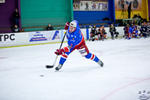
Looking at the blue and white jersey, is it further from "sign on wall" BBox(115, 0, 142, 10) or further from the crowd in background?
"sign on wall" BBox(115, 0, 142, 10)

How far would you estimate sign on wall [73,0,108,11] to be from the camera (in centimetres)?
1541

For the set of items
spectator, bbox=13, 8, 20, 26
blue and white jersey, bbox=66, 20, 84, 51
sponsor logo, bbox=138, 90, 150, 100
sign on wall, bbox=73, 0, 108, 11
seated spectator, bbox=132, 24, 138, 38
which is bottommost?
sponsor logo, bbox=138, 90, 150, 100

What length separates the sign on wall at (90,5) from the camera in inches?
607

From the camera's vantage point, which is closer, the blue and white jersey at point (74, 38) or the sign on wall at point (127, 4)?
the blue and white jersey at point (74, 38)

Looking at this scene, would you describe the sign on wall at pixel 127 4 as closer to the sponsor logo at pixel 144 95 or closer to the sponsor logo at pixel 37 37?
the sponsor logo at pixel 37 37

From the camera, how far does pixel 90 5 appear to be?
52.8ft

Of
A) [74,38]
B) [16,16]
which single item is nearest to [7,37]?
[16,16]

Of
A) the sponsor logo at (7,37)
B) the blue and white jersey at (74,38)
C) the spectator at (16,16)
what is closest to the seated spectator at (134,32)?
the spectator at (16,16)

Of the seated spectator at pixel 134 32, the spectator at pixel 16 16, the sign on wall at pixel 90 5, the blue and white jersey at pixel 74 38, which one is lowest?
the blue and white jersey at pixel 74 38

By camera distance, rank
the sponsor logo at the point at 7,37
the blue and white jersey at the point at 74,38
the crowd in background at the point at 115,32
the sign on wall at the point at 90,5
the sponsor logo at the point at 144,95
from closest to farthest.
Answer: the sponsor logo at the point at 144,95, the blue and white jersey at the point at 74,38, the sponsor logo at the point at 7,37, the crowd in background at the point at 115,32, the sign on wall at the point at 90,5

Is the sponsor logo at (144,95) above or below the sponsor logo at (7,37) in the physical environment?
below

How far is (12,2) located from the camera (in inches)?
486

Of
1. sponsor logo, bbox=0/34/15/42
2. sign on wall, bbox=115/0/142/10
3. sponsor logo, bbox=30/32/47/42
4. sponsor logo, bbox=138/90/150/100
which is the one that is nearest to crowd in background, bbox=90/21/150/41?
sponsor logo, bbox=30/32/47/42

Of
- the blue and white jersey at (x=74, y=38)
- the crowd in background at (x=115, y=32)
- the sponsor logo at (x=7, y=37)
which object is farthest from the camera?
the crowd in background at (x=115, y=32)
